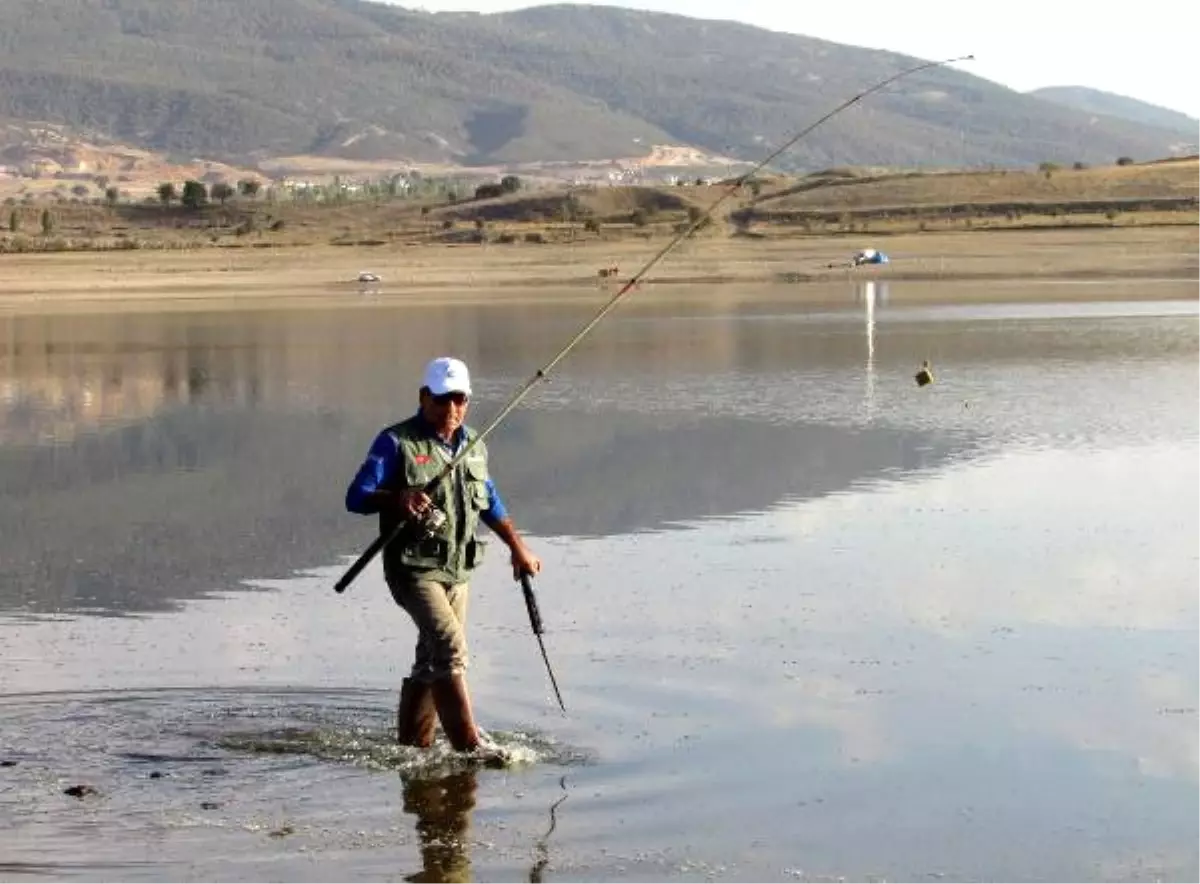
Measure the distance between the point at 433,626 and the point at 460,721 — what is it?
38cm

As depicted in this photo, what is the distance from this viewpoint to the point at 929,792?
7.69 m

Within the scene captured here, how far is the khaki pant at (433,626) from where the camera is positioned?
8.20 metres

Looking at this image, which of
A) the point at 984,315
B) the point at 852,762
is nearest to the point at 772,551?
the point at 852,762

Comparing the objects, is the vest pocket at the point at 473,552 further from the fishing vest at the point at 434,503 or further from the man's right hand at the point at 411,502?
the man's right hand at the point at 411,502

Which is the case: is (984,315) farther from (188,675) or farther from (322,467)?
(188,675)

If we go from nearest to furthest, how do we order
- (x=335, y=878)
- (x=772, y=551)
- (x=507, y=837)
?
(x=335, y=878) < (x=507, y=837) < (x=772, y=551)

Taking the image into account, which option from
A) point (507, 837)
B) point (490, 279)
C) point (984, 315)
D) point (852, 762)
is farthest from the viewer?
point (490, 279)

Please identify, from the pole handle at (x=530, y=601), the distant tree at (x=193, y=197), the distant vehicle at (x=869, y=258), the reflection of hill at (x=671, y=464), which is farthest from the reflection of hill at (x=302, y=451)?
the distant tree at (x=193, y=197)

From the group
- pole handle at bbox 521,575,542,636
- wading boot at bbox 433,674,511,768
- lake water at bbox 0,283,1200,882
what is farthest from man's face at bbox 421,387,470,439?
lake water at bbox 0,283,1200,882

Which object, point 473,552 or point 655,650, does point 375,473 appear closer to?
point 473,552

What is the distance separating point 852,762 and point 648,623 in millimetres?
2799

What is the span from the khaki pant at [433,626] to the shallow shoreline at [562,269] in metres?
33.6

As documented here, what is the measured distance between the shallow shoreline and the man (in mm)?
33467

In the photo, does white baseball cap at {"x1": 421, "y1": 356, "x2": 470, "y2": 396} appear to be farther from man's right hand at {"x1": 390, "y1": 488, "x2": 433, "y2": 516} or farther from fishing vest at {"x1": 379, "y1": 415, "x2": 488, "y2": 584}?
man's right hand at {"x1": 390, "y1": 488, "x2": 433, "y2": 516}
